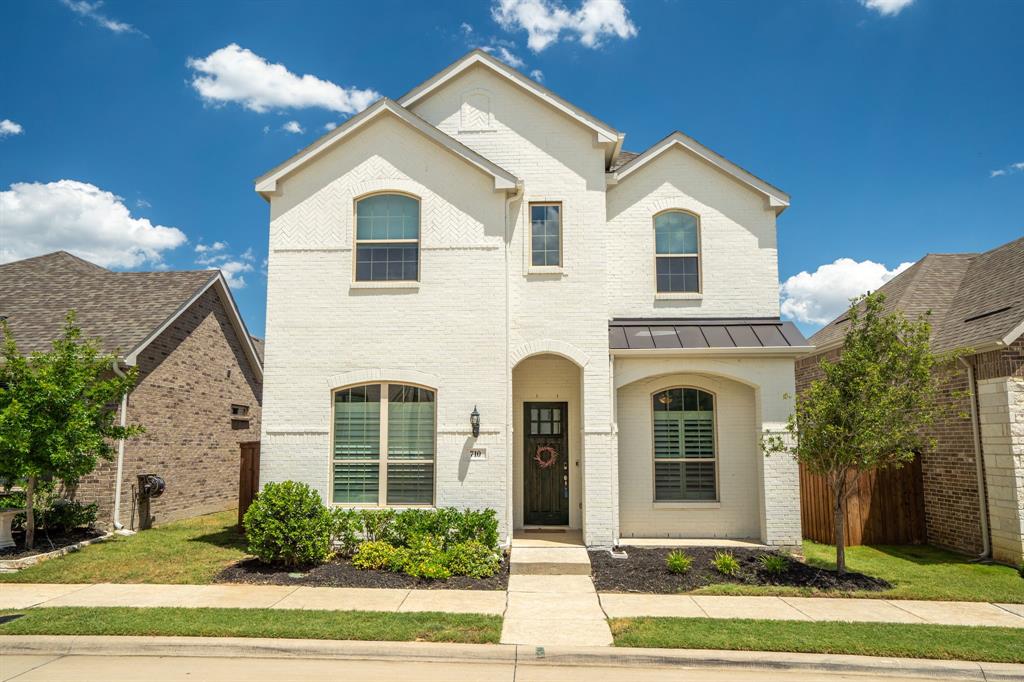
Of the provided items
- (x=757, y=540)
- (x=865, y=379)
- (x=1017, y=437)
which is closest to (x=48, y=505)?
(x=757, y=540)

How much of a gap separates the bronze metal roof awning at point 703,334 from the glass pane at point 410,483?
13.8 ft

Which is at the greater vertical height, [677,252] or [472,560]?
[677,252]

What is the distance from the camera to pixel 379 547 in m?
10.9

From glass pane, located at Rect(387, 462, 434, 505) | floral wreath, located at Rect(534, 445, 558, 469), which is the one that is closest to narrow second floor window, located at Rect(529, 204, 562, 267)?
floral wreath, located at Rect(534, 445, 558, 469)

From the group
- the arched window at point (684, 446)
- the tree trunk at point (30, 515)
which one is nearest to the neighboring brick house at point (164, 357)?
the tree trunk at point (30, 515)

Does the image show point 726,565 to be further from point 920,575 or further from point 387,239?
point 387,239

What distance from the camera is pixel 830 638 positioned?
24.6 feet

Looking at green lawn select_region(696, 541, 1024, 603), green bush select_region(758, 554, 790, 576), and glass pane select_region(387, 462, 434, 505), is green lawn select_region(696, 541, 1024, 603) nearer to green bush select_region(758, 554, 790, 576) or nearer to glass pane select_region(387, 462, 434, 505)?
green bush select_region(758, 554, 790, 576)

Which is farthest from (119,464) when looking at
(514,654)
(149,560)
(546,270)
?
(514,654)

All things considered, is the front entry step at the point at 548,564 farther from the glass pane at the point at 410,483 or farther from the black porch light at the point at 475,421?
the black porch light at the point at 475,421

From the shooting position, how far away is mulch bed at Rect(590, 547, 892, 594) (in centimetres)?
995

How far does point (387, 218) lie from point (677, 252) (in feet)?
19.9

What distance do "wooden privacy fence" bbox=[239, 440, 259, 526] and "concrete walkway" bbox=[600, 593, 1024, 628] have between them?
779 cm

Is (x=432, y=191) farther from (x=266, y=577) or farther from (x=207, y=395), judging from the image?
(x=207, y=395)
